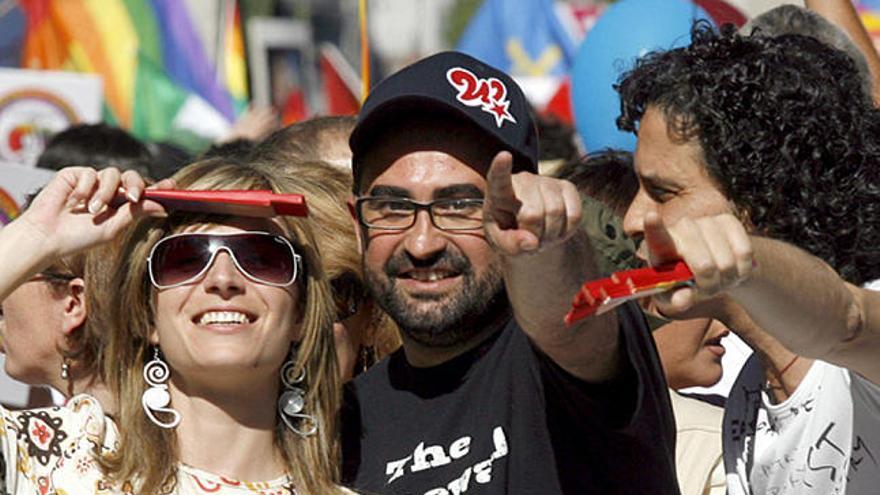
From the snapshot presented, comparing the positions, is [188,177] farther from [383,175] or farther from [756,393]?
[756,393]

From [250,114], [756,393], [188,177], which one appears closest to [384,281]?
[188,177]

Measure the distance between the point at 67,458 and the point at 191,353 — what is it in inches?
10.9

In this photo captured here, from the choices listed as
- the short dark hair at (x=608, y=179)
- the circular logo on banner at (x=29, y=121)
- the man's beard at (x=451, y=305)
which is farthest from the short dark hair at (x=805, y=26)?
the circular logo on banner at (x=29, y=121)

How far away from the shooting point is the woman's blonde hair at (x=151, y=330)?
3.03 m

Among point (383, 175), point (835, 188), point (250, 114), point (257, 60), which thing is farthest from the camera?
point (257, 60)

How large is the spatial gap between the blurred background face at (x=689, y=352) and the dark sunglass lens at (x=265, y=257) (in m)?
1.48

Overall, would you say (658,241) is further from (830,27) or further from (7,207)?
(7,207)

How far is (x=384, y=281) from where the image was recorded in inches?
125

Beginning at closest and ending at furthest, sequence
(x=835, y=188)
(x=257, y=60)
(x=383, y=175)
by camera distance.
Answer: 1. (x=835, y=188)
2. (x=383, y=175)
3. (x=257, y=60)

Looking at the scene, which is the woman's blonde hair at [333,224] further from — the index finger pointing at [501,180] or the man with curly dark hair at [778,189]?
the index finger pointing at [501,180]

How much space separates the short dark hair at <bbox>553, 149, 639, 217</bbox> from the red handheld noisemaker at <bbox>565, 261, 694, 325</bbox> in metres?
2.21

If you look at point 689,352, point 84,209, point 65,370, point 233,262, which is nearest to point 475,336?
point 233,262

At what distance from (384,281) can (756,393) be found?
71 cm

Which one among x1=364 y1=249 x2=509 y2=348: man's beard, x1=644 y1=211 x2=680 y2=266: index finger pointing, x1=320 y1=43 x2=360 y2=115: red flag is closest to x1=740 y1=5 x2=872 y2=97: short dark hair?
x1=364 y1=249 x2=509 y2=348: man's beard
